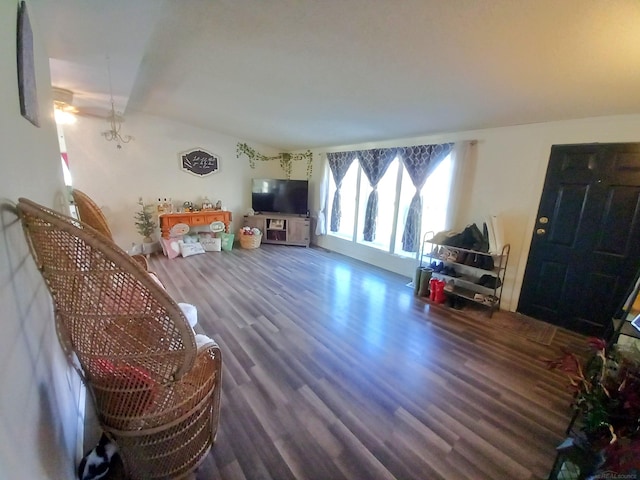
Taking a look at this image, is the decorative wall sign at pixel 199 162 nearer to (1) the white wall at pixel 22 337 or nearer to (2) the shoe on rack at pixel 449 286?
(1) the white wall at pixel 22 337

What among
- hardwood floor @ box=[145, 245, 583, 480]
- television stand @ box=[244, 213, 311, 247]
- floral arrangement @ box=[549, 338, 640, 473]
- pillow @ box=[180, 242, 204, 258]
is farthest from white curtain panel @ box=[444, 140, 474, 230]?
pillow @ box=[180, 242, 204, 258]

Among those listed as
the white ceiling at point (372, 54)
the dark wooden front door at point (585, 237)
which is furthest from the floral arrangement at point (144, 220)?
the dark wooden front door at point (585, 237)

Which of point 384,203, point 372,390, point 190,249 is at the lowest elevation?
point 372,390

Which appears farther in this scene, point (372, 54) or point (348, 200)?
point (348, 200)

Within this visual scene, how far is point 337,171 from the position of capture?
191 inches

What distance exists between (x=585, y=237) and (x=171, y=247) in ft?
17.4

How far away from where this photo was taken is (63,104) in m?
3.01

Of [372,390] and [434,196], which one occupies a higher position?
[434,196]

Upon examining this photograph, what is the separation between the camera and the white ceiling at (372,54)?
1.37 m

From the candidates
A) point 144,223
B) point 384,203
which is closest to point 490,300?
point 384,203

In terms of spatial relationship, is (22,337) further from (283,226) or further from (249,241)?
(283,226)

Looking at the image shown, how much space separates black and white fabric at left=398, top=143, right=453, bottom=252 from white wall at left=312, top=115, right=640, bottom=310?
191 millimetres

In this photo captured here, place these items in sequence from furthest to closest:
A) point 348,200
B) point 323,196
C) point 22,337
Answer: point 323,196, point 348,200, point 22,337

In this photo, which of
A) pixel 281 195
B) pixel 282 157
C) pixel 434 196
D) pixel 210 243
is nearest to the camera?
pixel 434 196
